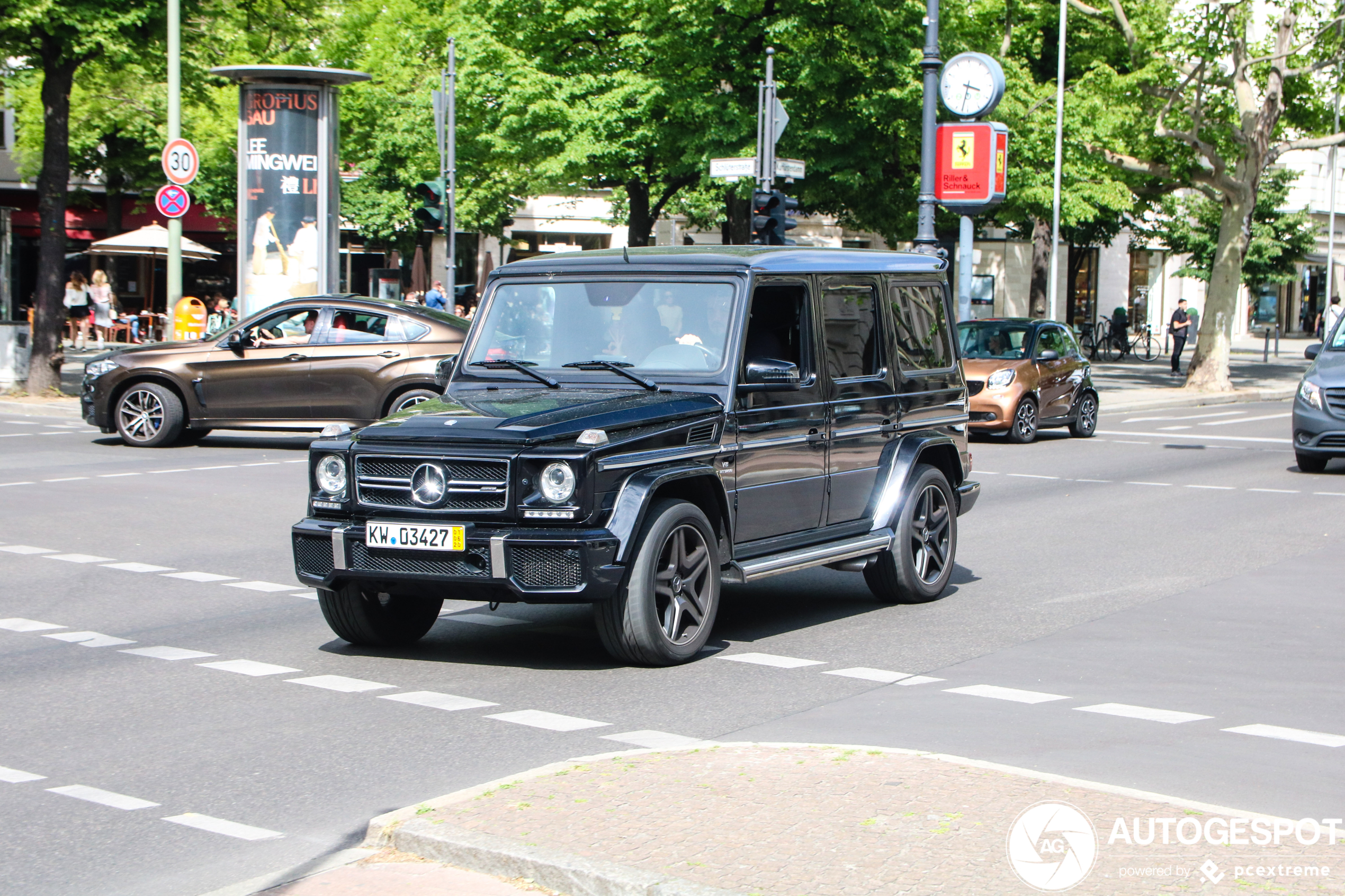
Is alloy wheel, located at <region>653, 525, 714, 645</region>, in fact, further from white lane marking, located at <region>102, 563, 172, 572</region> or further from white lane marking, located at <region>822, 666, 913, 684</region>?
white lane marking, located at <region>102, 563, 172, 572</region>

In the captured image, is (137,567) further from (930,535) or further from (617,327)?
(930,535)

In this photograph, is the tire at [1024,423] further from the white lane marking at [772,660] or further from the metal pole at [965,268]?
the white lane marking at [772,660]

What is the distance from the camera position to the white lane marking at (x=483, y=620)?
8.76 meters

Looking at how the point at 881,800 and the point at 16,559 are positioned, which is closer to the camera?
the point at 881,800

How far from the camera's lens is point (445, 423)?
7301 mm

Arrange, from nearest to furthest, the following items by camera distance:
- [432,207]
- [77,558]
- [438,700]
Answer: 1. [438,700]
2. [77,558]
3. [432,207]

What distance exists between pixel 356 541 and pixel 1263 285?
5208 cm

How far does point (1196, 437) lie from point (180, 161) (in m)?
15.5

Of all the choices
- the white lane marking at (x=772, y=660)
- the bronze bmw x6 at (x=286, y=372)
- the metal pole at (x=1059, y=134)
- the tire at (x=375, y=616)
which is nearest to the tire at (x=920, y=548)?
the white lane marking at (x=772, y=660)

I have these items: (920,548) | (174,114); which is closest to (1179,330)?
(174,114)

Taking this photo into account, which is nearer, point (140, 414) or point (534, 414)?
point (534, 414)

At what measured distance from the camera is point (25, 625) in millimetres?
8617

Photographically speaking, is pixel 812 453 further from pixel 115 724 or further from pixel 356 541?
pixel 115 724

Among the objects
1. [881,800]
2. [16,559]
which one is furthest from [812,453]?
[16,559]
